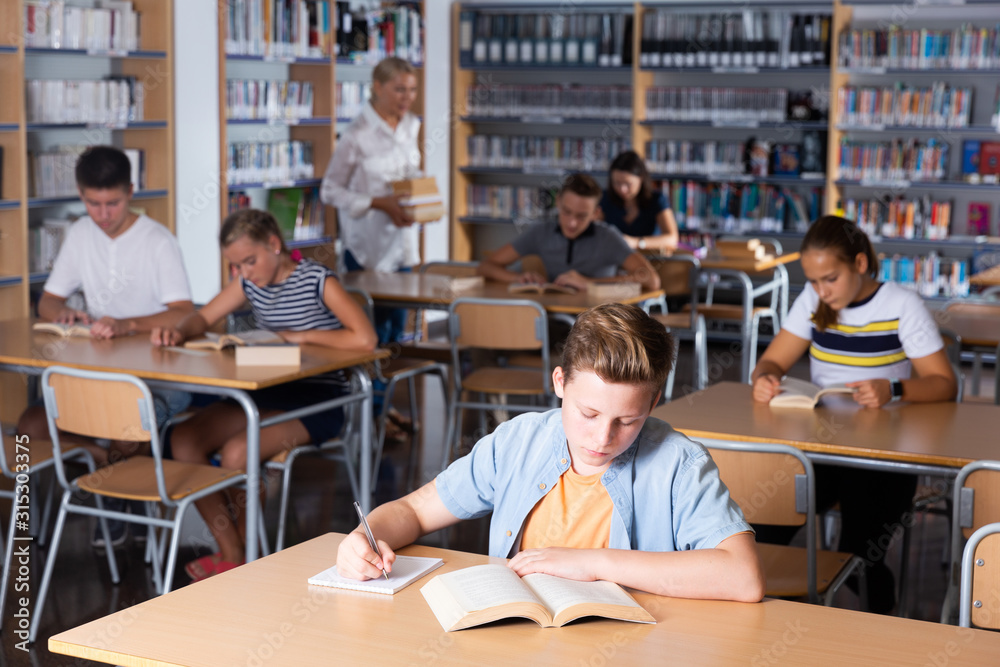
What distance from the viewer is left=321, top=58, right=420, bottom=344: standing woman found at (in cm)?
546

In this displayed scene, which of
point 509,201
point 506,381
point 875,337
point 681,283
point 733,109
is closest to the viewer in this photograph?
point 875,337

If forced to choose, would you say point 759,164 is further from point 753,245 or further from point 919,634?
point 919,634

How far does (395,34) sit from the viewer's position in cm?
746

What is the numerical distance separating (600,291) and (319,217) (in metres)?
2.95

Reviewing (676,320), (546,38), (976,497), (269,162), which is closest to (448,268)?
(676,320)

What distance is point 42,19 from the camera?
5016 millimetres

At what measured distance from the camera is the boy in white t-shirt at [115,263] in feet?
11.8

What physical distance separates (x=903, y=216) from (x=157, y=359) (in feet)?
17.6

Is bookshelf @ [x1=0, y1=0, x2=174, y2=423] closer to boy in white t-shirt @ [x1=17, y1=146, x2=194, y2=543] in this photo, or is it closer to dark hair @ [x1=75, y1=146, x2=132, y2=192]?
boy in white t-shirt @ [x1=17, y1=146, x2=194, y2=543]

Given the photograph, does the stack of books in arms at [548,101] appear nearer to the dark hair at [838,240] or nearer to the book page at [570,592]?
the dark hair at [838,240]

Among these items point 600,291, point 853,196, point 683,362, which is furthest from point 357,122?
point 853,196

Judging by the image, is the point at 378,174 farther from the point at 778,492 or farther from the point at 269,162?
the point at 778,492

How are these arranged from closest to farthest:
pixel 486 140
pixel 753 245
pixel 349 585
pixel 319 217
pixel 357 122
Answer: pixel 349 585, pixel 357 122, pixel 753 245, pixel 319 217, pixel 486 140

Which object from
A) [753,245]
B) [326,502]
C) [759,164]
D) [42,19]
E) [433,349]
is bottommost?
[326,502]
